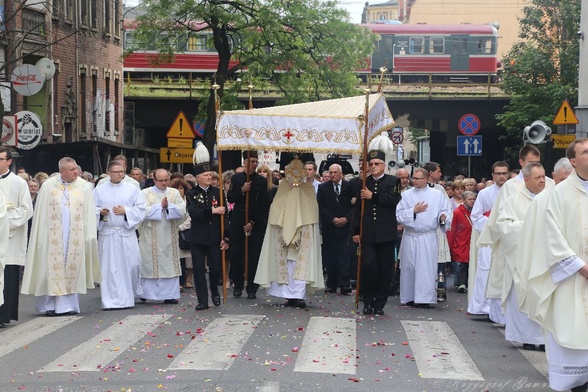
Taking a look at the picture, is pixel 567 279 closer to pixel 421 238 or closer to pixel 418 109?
pixel 421 238

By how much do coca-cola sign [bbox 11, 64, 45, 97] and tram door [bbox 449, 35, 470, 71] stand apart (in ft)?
101

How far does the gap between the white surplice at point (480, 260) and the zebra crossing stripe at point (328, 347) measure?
5.39ft

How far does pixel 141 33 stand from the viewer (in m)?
33.1

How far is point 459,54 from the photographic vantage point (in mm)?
52906

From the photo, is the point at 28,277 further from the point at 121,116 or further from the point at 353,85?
the point at 121,116

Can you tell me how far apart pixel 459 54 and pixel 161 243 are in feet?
125

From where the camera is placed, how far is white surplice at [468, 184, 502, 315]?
1448 cm

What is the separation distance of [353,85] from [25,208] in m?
19.8

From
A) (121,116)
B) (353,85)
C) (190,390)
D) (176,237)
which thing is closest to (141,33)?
(353,85)

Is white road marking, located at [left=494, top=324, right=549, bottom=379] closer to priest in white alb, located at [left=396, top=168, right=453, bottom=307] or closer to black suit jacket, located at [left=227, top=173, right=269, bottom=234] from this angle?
priest in white alb, located at [left=396, top=168, right=453, bottom=307]

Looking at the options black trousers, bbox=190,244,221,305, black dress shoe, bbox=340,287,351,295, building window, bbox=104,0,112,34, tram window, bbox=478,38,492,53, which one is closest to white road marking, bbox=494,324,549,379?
black trousers, bbox=190,244,221,305

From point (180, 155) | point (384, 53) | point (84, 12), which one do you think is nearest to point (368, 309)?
point (180, 155)

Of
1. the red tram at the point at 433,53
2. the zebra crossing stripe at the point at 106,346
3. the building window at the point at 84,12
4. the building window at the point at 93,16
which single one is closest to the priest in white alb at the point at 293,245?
the zebra crossing stripe at the point at 106,346

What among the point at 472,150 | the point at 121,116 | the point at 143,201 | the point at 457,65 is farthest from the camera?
the point at 457,65
